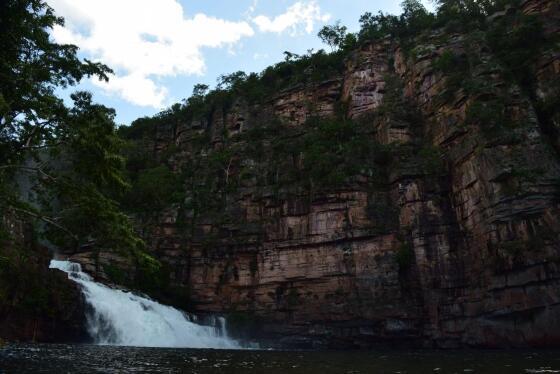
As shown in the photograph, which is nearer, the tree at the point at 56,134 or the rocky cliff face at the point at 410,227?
the tree at the point at 56,134

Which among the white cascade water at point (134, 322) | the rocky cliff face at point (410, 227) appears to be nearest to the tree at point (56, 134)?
the white cascade water at point (134, 322)

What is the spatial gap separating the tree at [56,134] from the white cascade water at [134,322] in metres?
18.3

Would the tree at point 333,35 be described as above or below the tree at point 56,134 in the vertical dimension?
above

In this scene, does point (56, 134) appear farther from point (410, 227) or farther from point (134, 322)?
point (410, 227)

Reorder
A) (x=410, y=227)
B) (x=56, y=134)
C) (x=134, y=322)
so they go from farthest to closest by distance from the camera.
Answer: (x=410, y=227) < (x=134, y=322) < (x=56, y=134)

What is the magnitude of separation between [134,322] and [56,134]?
21.5 m

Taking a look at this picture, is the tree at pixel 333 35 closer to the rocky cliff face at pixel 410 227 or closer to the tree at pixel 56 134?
the rocky cliff face at pixel 410 227

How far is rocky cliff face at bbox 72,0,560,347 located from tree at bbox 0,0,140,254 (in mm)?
24294

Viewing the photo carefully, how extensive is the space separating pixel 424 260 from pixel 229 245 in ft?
56.3

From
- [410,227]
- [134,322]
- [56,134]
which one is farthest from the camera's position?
[410,227]

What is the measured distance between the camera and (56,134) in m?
14.6

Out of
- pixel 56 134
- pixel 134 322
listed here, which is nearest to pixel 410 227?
pixel 134 322

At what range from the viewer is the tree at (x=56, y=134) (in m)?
13.7

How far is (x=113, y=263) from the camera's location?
38500mm
